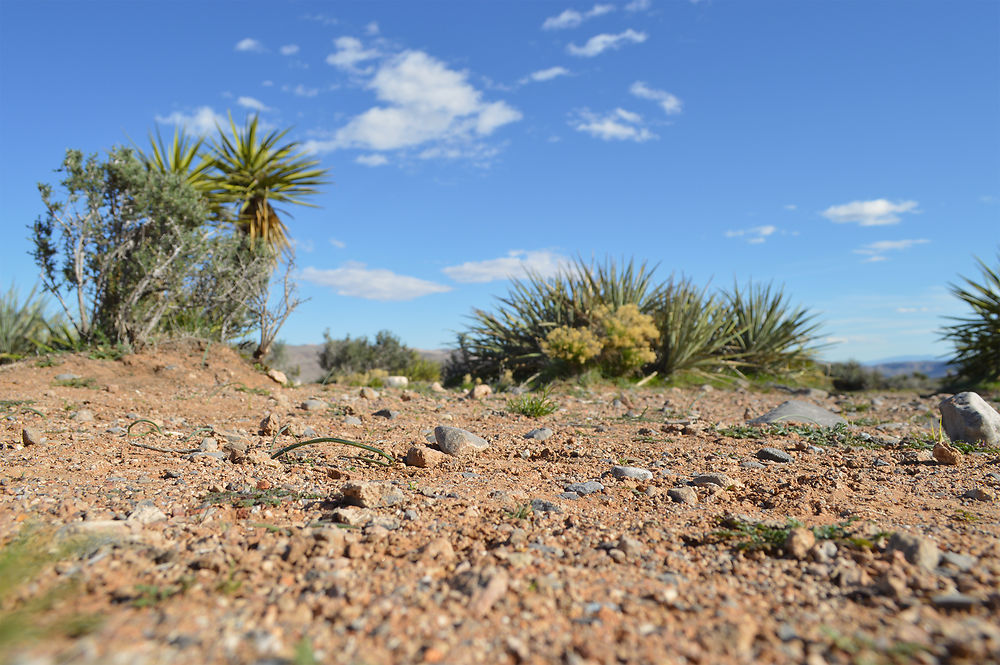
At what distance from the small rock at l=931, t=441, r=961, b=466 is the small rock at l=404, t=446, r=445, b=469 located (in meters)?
3.25

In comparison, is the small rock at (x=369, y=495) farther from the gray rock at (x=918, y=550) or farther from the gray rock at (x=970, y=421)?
the gray rock at (x=970, y=421)

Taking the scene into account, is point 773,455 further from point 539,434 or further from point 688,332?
point 688,332

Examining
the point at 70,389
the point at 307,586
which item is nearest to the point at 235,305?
the point at 70,389

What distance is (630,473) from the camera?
3559mm

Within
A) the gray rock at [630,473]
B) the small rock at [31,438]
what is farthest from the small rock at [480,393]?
the small rock at [31,438]

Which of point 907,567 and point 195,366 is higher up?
point 195,366

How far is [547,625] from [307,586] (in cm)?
79

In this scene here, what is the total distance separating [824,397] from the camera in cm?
925

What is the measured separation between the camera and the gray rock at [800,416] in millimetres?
5555

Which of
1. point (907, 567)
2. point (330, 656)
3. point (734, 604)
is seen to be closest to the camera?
point (330, 656)

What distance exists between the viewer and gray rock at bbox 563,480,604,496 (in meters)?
3.25

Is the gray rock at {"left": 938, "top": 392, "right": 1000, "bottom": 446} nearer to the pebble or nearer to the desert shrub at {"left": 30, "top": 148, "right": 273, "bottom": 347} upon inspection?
the pebble

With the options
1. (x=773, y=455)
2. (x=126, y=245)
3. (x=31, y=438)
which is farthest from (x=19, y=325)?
(x=773, y=455)

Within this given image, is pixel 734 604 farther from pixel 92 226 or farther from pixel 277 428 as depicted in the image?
pixel 92 226
